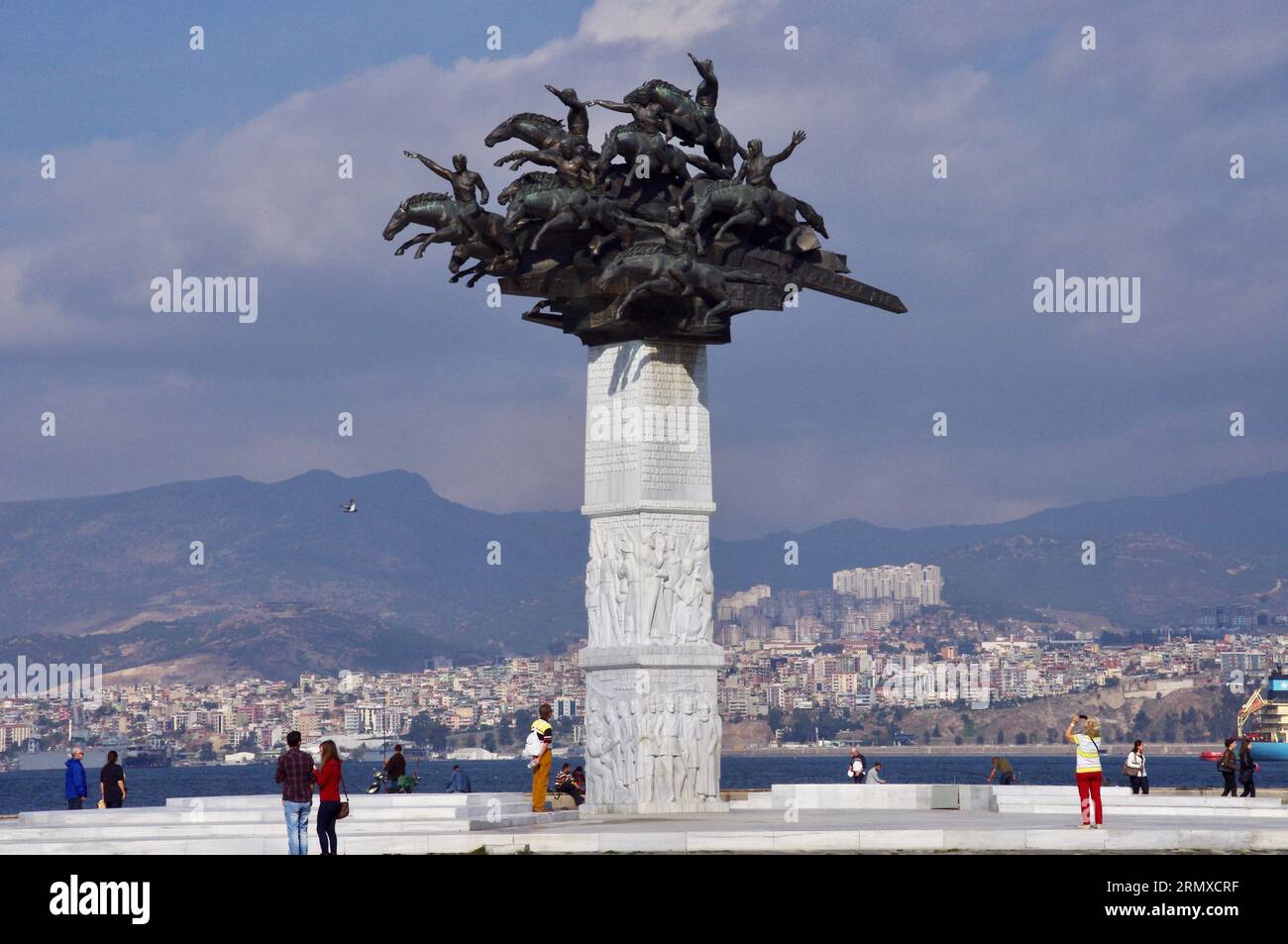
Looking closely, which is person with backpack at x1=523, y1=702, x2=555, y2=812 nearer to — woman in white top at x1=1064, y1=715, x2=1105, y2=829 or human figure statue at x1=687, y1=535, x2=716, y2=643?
human figure statue at x1=687, y1=535, x2=716, y2=643

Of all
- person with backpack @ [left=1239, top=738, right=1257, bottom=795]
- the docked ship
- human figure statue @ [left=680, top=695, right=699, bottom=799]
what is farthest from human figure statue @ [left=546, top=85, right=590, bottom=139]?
the docked ship

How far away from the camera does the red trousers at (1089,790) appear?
27266 mm

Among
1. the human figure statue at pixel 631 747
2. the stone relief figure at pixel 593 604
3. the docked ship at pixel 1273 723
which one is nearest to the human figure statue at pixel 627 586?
the stone relief figure at pixel 593 604

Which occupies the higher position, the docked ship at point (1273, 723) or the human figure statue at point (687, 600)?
the human figure statue at point (687, 600)

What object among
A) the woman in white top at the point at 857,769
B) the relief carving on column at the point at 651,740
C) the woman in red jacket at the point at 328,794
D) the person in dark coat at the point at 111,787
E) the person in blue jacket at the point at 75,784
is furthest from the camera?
the woman in white top at the point at 857,769

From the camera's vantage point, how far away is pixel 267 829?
29297 millimetres

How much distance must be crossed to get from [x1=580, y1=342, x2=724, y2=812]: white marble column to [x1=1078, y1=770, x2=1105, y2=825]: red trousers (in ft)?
30.5

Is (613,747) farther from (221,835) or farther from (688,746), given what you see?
(221,835)

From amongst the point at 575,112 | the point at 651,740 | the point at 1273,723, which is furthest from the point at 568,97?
the point at 1273,723

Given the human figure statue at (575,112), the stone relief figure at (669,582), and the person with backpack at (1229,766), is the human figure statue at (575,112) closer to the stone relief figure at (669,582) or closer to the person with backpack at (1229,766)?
the stone relief figure at (669,582)

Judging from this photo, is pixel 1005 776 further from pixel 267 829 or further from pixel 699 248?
pixel 267 829
